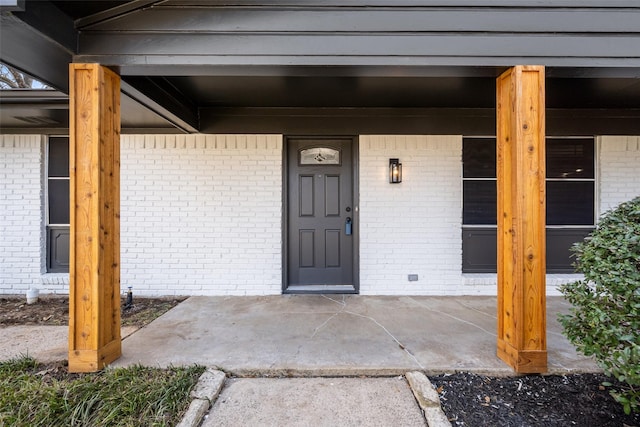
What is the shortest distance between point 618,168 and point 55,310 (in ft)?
24.8

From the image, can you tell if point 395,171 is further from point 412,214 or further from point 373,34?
point 373,34

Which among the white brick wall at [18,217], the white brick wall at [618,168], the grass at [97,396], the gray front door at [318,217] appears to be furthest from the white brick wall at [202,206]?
the white brick wall at [618,168]

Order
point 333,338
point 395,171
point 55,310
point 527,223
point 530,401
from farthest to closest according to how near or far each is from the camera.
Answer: point 395,171 → point 55,310 → point 333,338 → point 527,223 → point 530,401

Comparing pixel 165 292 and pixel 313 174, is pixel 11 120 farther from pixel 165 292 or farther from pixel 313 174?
pixel 313 174

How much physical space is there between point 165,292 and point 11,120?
293 cm

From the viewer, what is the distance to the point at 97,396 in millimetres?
1986

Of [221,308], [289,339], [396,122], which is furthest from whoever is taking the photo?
[396,122]

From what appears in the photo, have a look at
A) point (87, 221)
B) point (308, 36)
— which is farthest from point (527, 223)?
point (87, 221)

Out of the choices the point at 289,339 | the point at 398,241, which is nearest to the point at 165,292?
the point at 289,339

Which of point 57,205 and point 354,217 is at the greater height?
point 57,205

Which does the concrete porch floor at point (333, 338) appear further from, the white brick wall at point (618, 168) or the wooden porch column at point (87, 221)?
the white brick wall at point (618, 168)

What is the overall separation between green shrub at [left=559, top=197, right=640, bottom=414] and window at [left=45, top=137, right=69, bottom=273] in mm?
5777

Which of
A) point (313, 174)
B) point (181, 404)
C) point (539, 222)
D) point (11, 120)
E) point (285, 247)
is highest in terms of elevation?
point (11, 120)

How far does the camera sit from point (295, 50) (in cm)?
238
